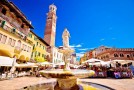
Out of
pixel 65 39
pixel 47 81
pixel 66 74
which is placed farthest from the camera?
pixel 47 81

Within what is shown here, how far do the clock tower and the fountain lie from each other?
49.3 m

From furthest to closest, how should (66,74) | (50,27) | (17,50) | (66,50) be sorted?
(50,27)
(17,50)
(66,50)
(66,74)

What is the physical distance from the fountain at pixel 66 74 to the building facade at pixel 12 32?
13.0 m

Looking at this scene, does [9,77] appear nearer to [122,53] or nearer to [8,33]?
[8,33]

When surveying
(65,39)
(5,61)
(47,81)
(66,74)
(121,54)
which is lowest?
(47,81)

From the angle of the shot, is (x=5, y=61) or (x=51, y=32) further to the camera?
(x=51, y=32)

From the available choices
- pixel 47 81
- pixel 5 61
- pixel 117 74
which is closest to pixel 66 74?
pixel 47 81

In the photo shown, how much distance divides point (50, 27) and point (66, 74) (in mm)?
56147

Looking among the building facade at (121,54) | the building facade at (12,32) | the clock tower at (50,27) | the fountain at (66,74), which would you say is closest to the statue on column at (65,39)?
the fountain at (66,74)

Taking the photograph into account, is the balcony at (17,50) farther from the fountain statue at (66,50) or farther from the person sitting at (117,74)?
the person sitting at (117,74)

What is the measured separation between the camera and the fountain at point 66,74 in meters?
5.32

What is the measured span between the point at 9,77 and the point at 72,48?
1216 cm

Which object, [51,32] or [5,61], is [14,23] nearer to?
[5,61]

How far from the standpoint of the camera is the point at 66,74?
5293 millimetres
